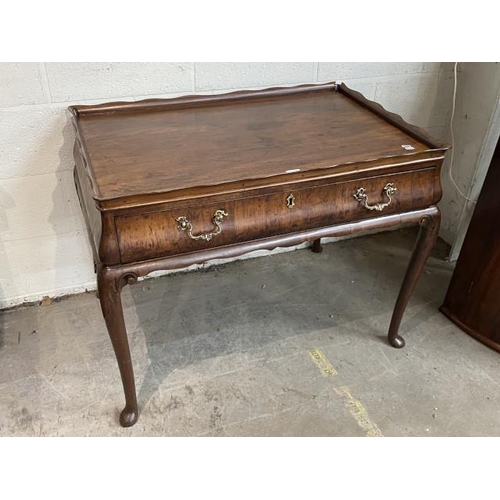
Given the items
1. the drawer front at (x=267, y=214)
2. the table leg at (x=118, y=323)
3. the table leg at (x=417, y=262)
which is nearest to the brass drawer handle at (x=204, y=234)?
the drawer front at (x=267, y=214)

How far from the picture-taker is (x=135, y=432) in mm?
1601

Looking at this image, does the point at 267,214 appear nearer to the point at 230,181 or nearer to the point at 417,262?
the point at 230,181

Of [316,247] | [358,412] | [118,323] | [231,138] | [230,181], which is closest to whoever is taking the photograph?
[230,181]

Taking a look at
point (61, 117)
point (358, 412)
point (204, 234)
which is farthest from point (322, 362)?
point (61, 117)

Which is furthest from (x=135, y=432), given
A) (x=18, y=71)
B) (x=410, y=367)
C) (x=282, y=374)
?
(x=18, y=71)

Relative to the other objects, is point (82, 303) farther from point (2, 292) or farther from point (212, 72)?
point (212, 72)

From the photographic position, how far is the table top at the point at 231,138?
133 cm

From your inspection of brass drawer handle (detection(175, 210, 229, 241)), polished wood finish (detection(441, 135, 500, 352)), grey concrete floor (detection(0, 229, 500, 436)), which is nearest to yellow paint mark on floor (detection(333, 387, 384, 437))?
grey concrete floor (detection(0, 229, 500, 436))

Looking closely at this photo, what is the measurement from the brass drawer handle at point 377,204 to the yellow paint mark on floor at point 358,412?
2.19 ft

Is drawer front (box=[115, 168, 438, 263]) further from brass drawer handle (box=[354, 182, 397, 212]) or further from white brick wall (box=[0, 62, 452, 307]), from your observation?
white brick wall (box=[0, 62, 452, 307])

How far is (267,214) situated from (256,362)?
2.29 feet

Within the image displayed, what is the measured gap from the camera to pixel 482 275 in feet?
6.23

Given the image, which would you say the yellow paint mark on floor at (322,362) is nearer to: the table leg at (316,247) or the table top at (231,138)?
the table leg at (316,247)
